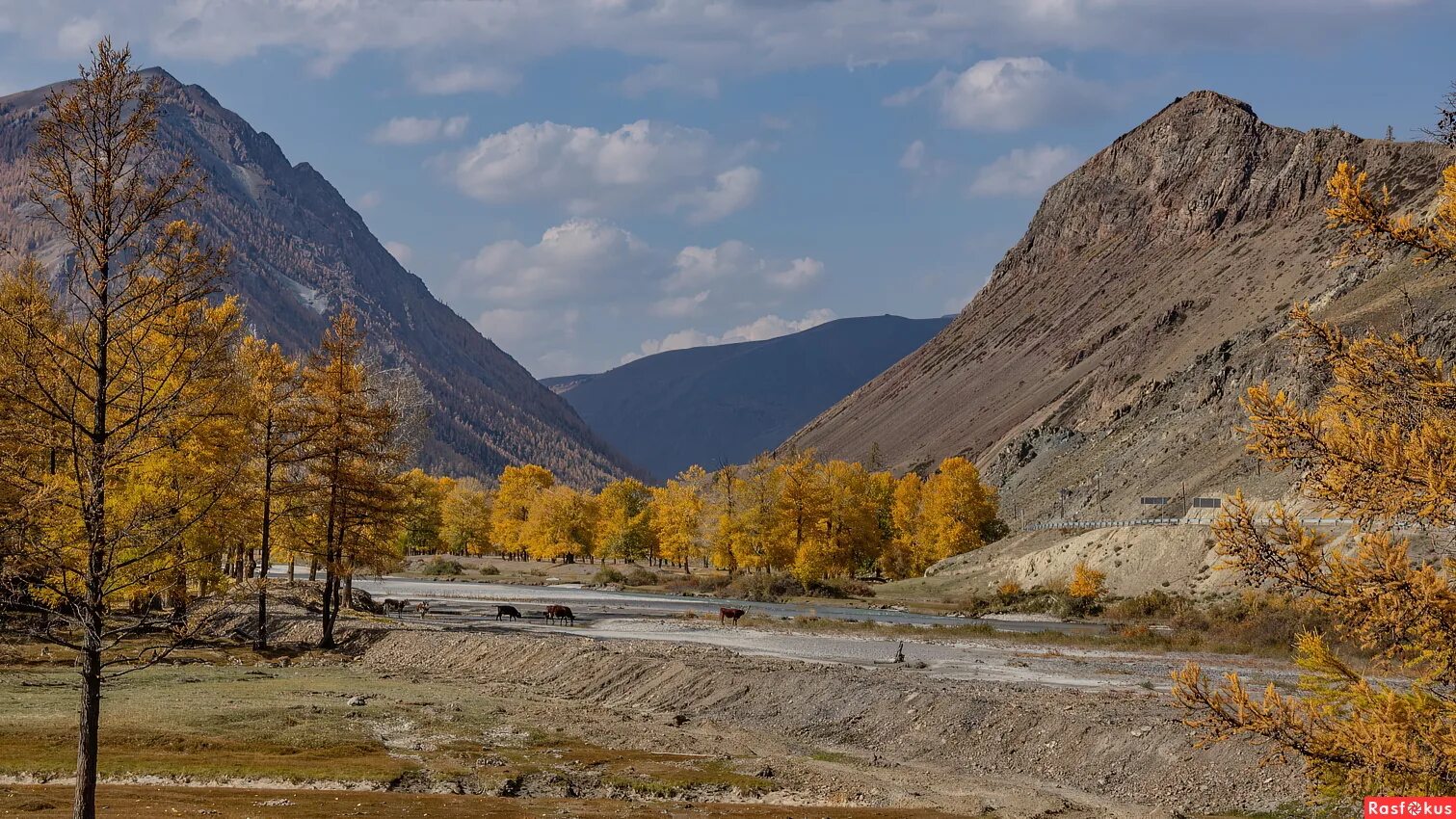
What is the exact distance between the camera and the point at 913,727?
32719 mm

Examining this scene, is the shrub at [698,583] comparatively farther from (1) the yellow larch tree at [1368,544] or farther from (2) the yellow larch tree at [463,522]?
(1) the yellow larch tree at [1368,544]

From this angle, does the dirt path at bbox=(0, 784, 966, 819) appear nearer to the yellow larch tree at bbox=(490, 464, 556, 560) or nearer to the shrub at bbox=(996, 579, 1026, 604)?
the shrub at bbox=(996, 579, 1026, 604)

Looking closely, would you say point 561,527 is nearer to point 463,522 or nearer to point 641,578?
point 463,522

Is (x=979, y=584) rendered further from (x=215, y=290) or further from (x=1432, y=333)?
(x=215, y=290)

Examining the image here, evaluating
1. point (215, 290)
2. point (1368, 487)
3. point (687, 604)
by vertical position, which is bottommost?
point (687, 604)

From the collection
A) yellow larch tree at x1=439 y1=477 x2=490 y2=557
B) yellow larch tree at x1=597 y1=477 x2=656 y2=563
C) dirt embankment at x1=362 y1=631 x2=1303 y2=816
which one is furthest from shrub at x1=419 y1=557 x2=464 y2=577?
dirt embankment at x1=362 y1=631 x2=1303 y2=816

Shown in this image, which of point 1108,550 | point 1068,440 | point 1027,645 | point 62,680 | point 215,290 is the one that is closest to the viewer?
point 215,290

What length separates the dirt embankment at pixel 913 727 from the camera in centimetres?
2597

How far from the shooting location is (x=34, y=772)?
24.9 m

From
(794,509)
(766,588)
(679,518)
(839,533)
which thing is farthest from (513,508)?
(766,588)

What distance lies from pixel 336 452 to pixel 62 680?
1532 cm

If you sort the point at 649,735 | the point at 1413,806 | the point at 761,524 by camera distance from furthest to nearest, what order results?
the point at 761,524, the point at 649,735, the point at 1413,806

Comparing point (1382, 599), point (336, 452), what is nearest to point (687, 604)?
point (336, 452)

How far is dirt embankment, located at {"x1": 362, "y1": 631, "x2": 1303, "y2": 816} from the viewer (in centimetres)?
2597
